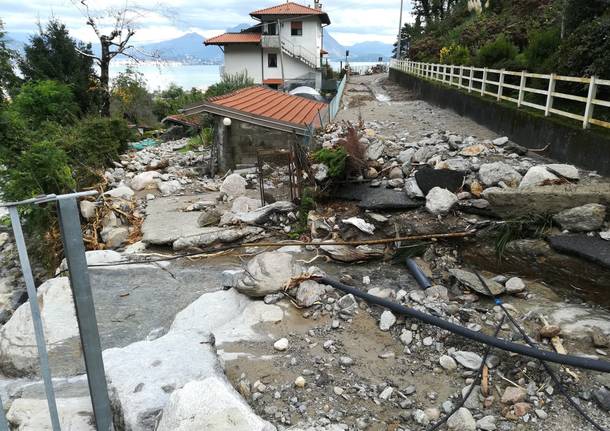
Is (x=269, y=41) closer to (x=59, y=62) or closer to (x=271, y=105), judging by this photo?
(x=59, y=62)

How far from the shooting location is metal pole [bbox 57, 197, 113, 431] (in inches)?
80.9

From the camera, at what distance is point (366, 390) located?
332 centimetres

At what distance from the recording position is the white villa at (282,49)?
36.6 m

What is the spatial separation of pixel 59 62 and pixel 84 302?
27.1m

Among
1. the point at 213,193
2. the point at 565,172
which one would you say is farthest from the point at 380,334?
the point at 213,193

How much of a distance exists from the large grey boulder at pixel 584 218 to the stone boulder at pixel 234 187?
583 cm

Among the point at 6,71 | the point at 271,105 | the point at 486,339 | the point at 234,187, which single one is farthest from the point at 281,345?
the point at 6,71

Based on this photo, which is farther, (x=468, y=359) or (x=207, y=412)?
(x=468, y=359)

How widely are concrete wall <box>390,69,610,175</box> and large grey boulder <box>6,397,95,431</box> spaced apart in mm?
6241

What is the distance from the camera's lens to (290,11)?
36875 millimetres

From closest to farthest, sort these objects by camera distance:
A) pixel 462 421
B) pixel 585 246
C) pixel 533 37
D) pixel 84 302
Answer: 1. pixel 84 302
2. pixel 462 421
3. pixel 585 246
4. pixel 533 37

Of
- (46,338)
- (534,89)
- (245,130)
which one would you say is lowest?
(46,338)

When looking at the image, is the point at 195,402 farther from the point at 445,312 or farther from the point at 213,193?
the point at 213,193

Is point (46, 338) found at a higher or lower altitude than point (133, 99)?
lower
